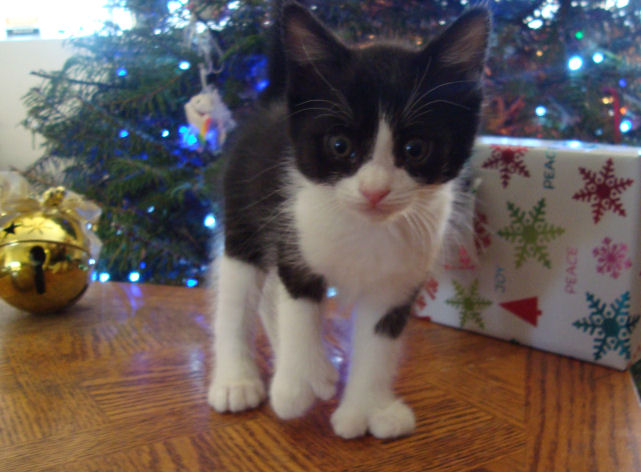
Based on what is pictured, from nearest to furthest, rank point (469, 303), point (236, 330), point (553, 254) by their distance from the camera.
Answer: point (236, 330), point (553, 254), point (469, 303)

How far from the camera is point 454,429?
0.73m

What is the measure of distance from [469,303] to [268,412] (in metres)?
0.48

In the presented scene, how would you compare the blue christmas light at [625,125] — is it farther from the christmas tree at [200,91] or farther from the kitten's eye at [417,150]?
the kitten's eye at [417,150]

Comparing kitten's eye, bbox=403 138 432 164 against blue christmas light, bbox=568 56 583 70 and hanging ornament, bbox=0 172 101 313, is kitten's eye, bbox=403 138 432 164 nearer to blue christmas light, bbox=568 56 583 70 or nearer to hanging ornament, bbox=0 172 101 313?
hanging ornament, bbox=0 172 101 313

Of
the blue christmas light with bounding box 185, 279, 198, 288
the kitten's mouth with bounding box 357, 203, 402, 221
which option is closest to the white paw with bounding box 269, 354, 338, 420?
the kitten's mouth with bounding box 357, 203, 402, 221

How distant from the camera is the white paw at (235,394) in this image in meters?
0.77

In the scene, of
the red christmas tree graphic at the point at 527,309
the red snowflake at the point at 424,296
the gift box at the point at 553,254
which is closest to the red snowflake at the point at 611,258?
the gift box at the point at 553,254

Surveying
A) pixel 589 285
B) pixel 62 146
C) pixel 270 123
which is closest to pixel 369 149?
pixel 270 123

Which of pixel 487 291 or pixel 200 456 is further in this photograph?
pixel 487 291

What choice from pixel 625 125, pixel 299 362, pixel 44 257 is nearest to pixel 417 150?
pixel 299 362

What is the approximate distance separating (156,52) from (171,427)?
3.44 ft

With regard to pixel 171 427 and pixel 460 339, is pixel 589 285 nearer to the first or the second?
pixel 460 339

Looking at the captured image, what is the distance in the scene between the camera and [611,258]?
0.90 meters

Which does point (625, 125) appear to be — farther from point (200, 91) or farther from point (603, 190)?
point (200, 91)
